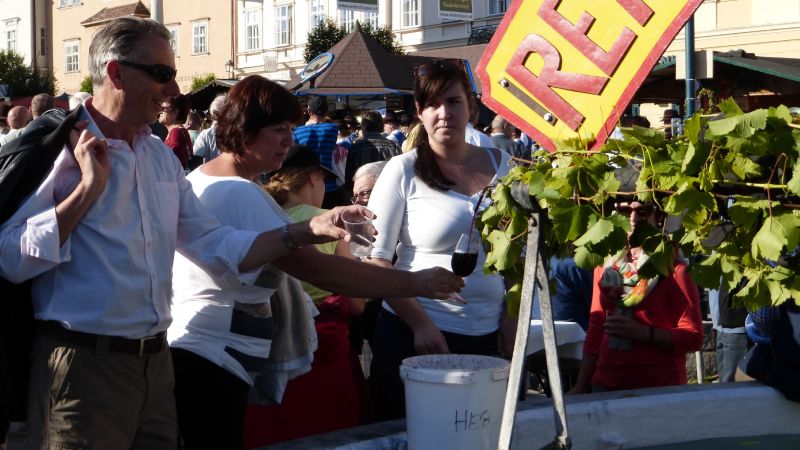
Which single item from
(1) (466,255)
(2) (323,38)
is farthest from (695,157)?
(2) (323,38)

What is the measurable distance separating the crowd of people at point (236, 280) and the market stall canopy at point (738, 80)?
967 cm

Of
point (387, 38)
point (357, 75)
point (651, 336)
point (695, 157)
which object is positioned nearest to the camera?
point (695, 157)

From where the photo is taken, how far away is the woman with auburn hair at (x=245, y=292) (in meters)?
3.34

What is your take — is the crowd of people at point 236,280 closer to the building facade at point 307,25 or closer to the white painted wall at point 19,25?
the building facade at point 307,25

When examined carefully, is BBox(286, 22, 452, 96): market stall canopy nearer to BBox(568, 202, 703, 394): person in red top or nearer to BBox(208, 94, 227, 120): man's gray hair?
BBox(208, 94, 227, 120): man's gray hair

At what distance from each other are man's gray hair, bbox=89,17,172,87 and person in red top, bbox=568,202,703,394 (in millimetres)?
2484

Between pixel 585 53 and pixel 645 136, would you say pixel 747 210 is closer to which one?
pixel 645 136

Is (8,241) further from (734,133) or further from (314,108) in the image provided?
(314,108)

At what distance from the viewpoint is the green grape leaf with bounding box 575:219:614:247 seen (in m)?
2.24

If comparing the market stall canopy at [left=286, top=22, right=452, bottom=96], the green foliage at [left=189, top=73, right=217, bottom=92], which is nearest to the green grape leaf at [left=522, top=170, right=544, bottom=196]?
the market stall canopy at [left=286, top=22, right=452, bottom=96]

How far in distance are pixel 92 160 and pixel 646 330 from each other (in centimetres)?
281

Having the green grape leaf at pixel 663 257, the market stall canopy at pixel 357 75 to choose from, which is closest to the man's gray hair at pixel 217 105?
the green grape leaf at pixel 663 257

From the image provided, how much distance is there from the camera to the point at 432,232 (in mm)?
3852

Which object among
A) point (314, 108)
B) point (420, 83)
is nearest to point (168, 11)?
point (314, 108)
